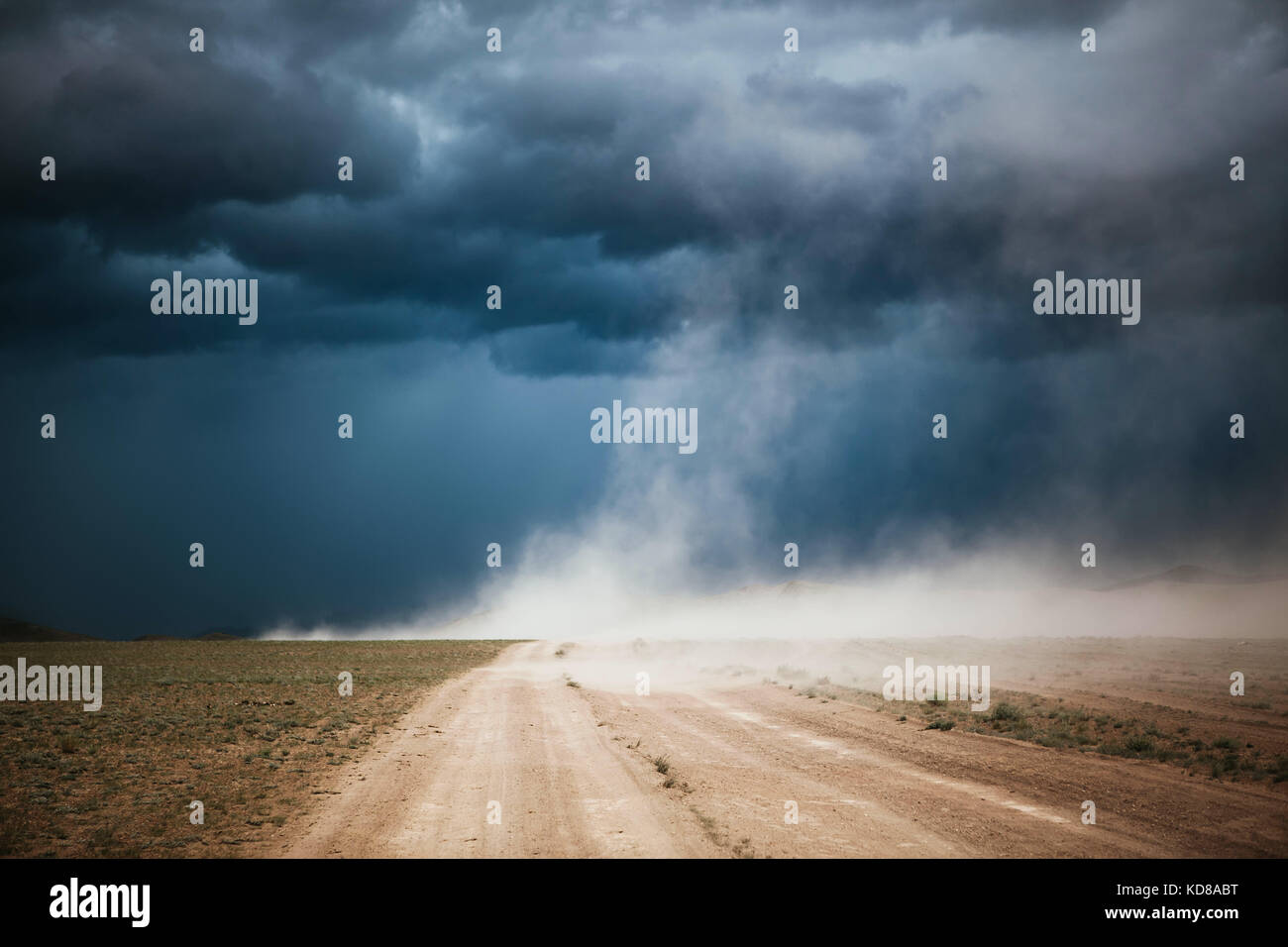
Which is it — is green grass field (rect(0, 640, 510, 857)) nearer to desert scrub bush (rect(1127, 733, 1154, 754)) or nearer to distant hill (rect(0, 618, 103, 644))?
desert scrub bush (rect(1127, 733, 1154, 754))

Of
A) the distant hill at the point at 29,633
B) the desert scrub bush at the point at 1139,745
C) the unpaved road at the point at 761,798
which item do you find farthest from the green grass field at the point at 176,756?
the distant hill at the point at 29,633

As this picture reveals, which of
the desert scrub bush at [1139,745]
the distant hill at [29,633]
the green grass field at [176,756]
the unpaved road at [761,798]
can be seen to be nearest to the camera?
the unpaved road at [761,798]

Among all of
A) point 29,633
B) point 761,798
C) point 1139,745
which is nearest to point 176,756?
point 761,798

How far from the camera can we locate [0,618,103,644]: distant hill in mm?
97000

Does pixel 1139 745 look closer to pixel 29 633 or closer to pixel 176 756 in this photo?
pixel 176 756

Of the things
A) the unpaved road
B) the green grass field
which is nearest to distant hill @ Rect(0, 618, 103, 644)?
the green grass field

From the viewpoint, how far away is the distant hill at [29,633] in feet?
318

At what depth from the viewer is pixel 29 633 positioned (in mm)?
102250

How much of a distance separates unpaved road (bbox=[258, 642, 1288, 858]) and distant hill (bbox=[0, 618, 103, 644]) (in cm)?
10521

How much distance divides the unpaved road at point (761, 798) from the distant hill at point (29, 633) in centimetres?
10521

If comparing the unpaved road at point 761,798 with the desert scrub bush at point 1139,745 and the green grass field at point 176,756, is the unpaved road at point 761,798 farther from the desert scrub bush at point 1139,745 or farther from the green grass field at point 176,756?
the green grass field at point 176,756
